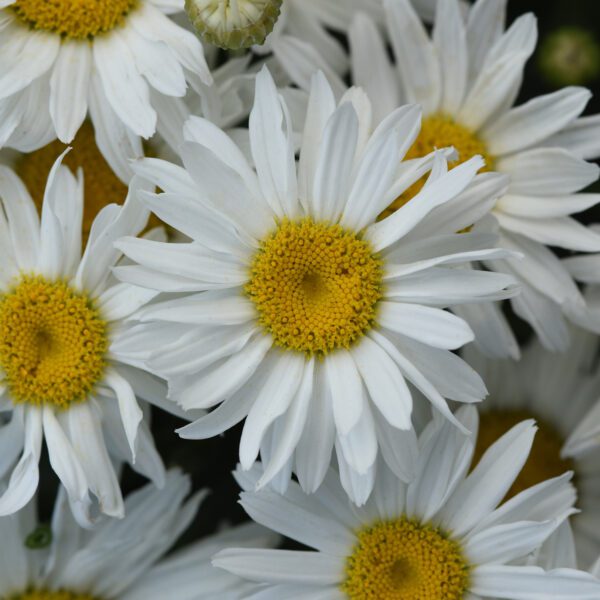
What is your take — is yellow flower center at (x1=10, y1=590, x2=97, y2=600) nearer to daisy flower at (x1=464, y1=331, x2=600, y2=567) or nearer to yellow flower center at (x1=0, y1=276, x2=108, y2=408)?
yellow flower center at (x1=0, y1=276, x2=108, y2=408)

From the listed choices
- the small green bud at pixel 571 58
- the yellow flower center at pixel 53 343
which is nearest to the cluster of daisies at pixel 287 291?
the yellow flower center at pixel 53 343

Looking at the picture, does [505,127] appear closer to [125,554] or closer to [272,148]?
[272,148]

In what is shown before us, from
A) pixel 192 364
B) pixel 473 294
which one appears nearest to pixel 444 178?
pixel 473 294

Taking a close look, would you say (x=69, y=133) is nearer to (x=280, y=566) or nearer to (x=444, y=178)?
(x=444, y=178)

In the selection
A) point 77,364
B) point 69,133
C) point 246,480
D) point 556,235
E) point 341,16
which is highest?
point 341,16

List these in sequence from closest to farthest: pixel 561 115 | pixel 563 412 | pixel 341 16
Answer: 1. pixel 561 115
2. pixel 341 16
3. pixel 563 412
